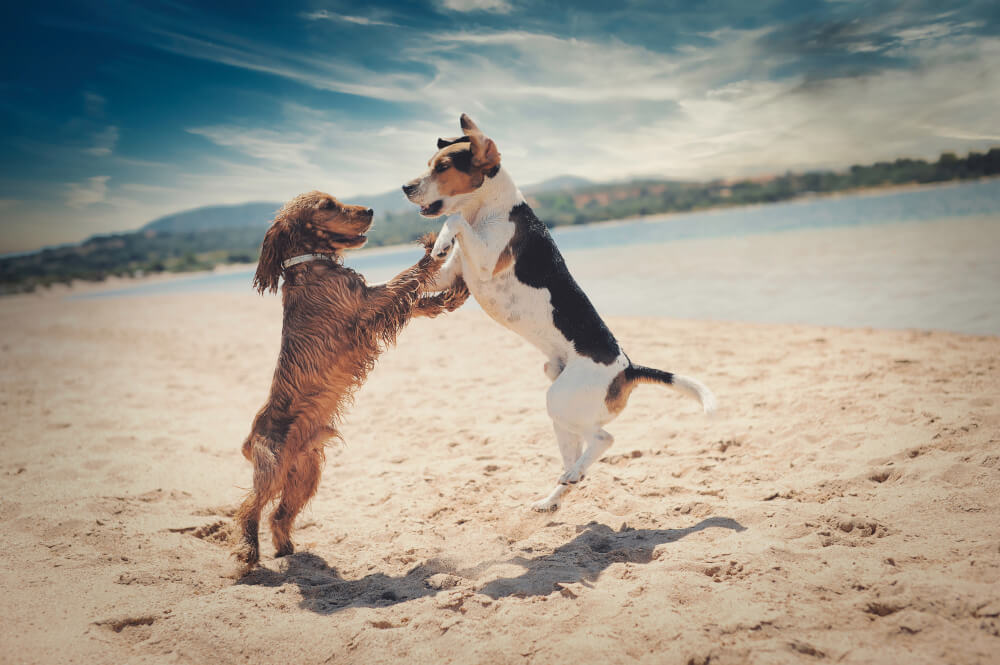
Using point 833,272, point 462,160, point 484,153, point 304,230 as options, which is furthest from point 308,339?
point 833,272

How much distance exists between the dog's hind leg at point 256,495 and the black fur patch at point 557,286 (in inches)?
78.5

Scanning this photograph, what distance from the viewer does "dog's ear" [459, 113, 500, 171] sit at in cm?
344

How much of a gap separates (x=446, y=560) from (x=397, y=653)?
1047 mm

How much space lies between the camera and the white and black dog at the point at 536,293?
3520mm

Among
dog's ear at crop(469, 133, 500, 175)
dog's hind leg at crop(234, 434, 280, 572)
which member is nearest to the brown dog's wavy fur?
dog's hind leg at crop(234, 434, 280, 572)

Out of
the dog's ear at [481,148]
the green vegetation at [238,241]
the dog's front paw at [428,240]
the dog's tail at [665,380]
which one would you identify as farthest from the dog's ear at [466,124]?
the green vegetation at [238,241]

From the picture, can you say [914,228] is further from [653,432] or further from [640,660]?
[640,660]

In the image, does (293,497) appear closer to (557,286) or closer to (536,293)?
(536,293)

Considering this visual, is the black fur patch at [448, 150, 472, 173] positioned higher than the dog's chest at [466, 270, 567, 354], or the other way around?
the black fur patch at [448, 150, 472, 173]

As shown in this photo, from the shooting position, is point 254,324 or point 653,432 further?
point 254,324

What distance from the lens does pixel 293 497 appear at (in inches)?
148

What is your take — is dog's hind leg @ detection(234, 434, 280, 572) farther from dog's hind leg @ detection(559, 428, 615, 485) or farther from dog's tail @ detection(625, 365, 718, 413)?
dog's tail @ detection(625, 365, 718, 413)

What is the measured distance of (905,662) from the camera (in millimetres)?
2127

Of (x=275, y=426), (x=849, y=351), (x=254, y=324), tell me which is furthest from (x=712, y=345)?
(x=254, y=324)
